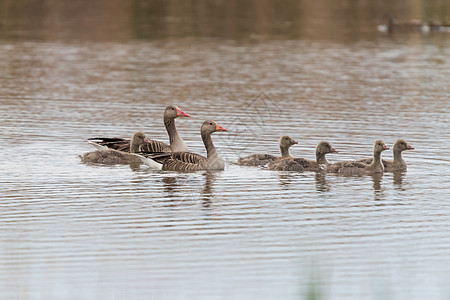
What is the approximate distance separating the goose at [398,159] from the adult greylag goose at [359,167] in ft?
0.97

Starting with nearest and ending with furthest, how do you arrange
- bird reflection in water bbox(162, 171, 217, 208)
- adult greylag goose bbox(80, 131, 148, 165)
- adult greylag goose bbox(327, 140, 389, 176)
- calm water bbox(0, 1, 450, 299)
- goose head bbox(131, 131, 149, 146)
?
calm water bbox(0, 1, 450, 299)
bird reflection in water bbox(162, 171, 217, 208)
adult greylag goose bbox(327, 140, 389, 176)
adult greylag goose bbox(80, 131, 148, 165)
goose head bbox(131, 131, 149, 146)

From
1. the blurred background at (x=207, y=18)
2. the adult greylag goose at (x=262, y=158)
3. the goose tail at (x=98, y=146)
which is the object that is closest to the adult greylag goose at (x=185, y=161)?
the adult greylag goose at (x=262, y=158)

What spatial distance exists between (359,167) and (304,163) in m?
1.00

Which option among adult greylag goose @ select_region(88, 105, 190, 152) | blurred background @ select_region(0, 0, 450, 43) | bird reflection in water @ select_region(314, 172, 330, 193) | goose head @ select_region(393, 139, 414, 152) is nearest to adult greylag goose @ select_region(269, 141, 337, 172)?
bird reflection in water @ select_region(314, 172, 330, 193)

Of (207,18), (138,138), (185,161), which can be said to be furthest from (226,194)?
(207,18)

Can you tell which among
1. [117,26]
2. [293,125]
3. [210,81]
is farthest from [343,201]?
[117,26]

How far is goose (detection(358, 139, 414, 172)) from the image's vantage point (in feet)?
57.4

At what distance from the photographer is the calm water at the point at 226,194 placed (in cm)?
1045

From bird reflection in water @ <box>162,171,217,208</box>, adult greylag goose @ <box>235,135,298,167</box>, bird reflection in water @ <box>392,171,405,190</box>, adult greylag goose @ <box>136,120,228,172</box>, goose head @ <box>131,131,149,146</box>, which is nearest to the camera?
bird reflection in water @ <box>162,171,217,208</box>

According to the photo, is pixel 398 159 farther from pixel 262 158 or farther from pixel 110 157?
pixel 110 157

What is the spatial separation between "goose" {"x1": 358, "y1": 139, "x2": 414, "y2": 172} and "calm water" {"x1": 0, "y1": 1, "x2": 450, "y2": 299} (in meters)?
0.28

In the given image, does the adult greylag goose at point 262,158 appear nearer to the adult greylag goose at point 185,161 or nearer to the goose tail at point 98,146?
the adult greylag goose at point 185,161

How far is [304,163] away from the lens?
1738 centimetres

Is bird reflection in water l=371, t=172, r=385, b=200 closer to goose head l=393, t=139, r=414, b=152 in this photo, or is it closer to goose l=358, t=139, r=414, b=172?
goose l=358, t=139, r=414, b=172
